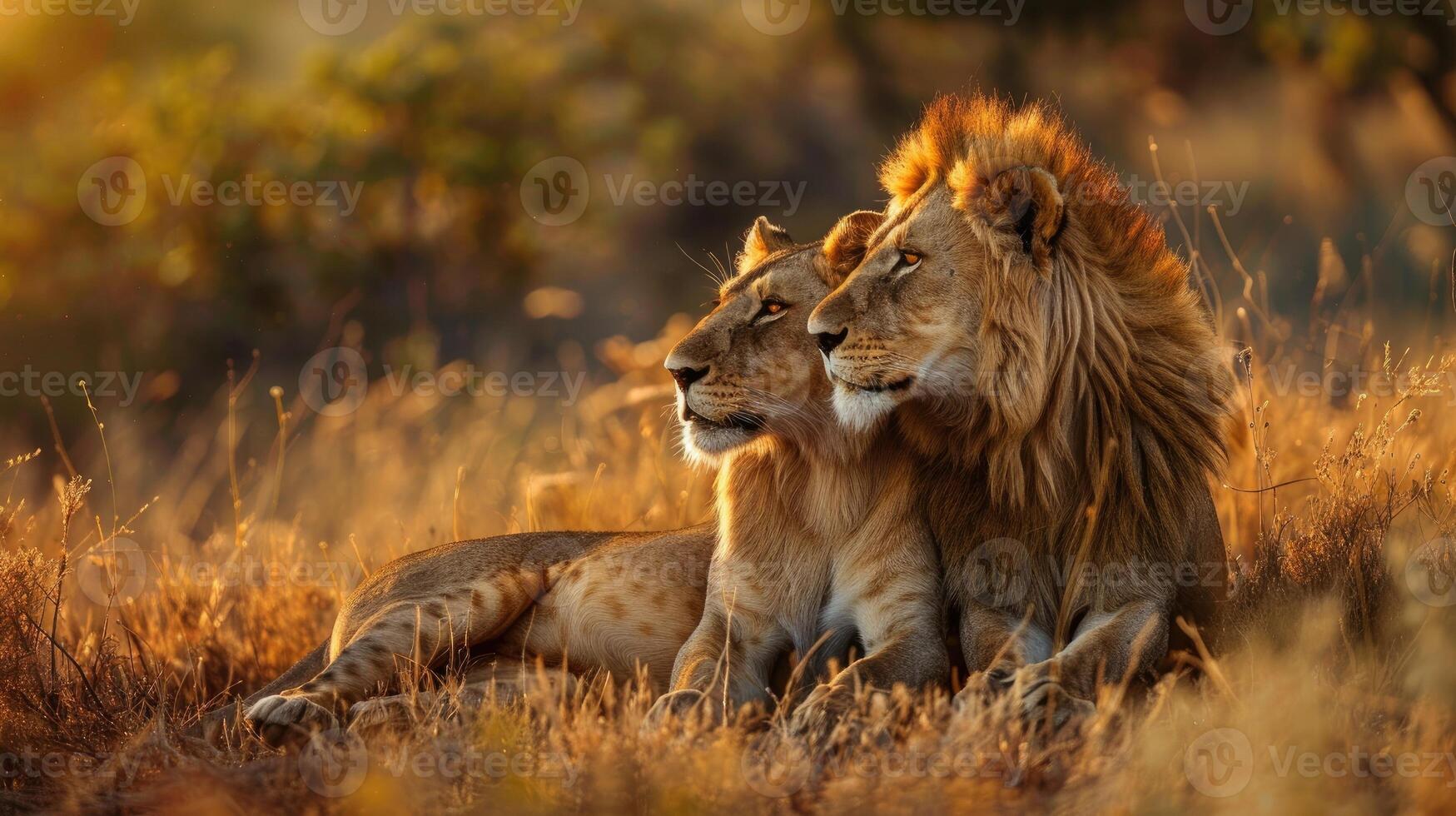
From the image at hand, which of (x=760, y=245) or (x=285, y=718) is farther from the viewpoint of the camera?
(x=760, y=245)

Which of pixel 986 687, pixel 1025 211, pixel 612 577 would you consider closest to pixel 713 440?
pixel 612 577

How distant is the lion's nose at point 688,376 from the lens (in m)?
4.50

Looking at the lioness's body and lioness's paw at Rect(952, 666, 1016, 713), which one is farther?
the lioness's body

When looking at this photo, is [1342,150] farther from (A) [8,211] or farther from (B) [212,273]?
(A) [8,211]

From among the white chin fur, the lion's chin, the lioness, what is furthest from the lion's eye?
the white chin fur

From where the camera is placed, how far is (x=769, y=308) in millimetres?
4648

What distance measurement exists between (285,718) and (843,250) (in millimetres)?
2195

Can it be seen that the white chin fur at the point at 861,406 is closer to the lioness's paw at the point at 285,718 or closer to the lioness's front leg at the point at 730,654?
the lioness's front leg at the point at 730,654

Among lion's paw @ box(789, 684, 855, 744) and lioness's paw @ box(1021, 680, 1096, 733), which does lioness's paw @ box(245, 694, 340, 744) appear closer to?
lion's paw @ box(789, 684, 855, 744)

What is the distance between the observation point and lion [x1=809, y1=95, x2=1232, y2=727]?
4.04 meters

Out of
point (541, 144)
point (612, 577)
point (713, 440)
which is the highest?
point (541, 144)

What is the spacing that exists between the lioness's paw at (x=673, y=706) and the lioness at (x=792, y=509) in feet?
0.72

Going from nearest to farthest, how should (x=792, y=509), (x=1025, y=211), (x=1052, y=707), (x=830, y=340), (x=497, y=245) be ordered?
1. (x=1052, y=707)
2. (x=1025, y=211)
3. (x=830, y=340)
4. (x=792, y=509)
5. (x=497, y=245)

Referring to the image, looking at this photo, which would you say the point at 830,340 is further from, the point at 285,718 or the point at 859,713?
the point at 285,718
